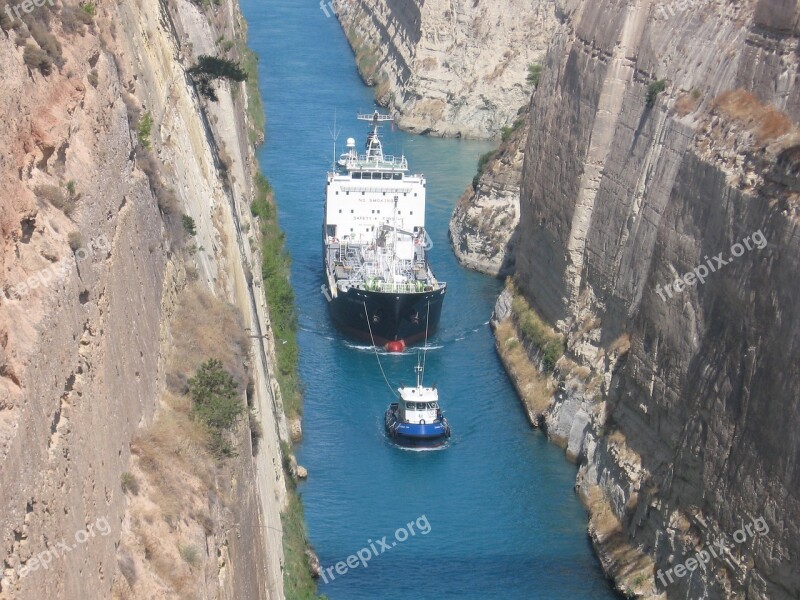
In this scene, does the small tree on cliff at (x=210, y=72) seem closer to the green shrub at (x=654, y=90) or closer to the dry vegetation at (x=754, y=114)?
the green shrub at (x=654, y=90)

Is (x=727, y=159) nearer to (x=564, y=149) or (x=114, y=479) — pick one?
(x=564, y=149)

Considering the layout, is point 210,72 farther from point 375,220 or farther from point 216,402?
point 375,220

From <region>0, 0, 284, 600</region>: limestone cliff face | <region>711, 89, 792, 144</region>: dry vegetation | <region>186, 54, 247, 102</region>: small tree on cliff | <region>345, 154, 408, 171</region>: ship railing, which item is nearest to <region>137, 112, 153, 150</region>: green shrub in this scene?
<region>0, 0, 284, 600</region>: limestone cliff face

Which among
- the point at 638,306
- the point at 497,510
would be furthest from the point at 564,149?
the point at 497,510

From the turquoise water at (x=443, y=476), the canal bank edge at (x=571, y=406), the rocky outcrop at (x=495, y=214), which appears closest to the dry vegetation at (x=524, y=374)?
the canal bank edge at (x=571, y=406)
